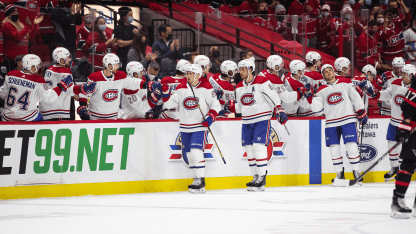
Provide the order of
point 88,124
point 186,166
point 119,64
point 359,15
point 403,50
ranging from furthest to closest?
point 403,50
point 359,15
point 119,64
point 186,166
point 88,124

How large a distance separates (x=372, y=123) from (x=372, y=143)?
29 cm

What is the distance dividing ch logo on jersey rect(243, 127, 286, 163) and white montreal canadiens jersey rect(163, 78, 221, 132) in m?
0.96

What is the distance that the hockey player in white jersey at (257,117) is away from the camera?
276 inches

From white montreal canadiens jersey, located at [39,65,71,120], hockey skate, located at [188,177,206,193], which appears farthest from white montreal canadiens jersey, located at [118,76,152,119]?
hockey skate, located at [188,177,206,193]

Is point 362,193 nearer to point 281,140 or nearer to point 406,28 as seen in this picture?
point 281,140

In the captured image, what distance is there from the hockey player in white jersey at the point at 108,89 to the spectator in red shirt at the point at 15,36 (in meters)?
1.11

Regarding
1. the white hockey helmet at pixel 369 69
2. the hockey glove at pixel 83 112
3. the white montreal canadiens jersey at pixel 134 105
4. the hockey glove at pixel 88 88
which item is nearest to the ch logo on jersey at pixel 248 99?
the white montreal canadiens jersey at pixel 134 105

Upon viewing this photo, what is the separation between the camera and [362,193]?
6.84 meters

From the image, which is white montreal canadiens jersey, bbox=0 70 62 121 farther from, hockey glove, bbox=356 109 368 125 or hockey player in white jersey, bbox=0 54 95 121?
hockey glove, bbox=356 109 368 125

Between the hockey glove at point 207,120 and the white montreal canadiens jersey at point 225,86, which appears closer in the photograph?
the hockey glove at point 207,120

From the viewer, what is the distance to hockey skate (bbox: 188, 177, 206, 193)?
691 centimetres

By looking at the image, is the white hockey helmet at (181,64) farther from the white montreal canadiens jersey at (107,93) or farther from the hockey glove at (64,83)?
the hockey glove at (64,83)

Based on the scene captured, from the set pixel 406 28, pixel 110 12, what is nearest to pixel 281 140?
pixel 110 12

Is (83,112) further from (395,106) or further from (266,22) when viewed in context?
(395,106)
